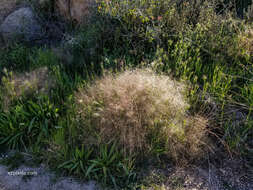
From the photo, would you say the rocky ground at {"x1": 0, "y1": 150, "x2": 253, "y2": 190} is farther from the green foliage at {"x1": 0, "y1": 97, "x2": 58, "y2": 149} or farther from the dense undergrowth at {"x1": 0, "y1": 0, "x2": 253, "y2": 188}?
the green foliage at {"x1": 0, "y1": 97, "x2": 58, "y2": 149}

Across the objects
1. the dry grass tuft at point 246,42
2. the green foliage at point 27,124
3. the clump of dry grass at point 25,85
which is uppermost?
the dry grass tuft at point 246,42

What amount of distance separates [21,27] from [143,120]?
4268 millimetres

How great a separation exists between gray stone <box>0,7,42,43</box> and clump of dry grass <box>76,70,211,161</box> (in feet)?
11.3

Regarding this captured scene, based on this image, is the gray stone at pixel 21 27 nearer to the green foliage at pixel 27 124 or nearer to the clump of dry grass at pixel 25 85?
the clump of dry grass at pixel 25 85

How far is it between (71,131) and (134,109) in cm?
82

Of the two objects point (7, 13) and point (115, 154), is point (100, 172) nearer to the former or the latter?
point (115, 154)

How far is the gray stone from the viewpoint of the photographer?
5625mm

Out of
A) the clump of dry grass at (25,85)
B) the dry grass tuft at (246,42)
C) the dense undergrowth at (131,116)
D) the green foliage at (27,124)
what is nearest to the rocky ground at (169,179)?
the dense undergrowth at (131,116)

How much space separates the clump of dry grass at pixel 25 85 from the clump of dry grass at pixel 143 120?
89 cm

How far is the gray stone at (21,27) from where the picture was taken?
5.62 metres

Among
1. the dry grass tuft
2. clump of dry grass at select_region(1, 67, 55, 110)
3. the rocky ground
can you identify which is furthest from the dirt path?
the dry grass tuft

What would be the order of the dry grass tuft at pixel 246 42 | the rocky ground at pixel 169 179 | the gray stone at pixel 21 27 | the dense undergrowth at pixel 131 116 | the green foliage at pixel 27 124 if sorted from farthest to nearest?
1. the gray stone at pixel 21 27
2. the dry grass tuft at pixel 246 42
3. the green foliage at pixel 27 124
4. the dense undergrowth at pixel 131 116
5. the rocky ground at pixel 169 179

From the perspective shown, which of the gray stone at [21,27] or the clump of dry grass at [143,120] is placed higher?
the gray stone at [21,27]

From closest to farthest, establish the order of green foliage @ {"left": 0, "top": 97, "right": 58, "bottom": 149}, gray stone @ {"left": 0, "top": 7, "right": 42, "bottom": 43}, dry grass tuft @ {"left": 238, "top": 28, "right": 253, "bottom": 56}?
green foliage @ {"left": 0, "top": 97, "right": 58, "bottom": 149} → dry grass tuft @ {"left": 238, "top": 28, "right": 253, "bottom": 56} → gray stone @ {"left": 0, "top": 7, "right": 42, "bottom": 43}
